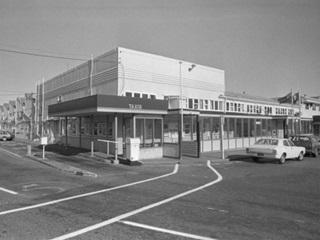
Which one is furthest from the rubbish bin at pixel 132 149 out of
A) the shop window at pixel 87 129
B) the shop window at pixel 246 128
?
the shop window at pixel 246 128

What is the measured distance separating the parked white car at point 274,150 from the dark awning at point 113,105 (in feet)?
20.9

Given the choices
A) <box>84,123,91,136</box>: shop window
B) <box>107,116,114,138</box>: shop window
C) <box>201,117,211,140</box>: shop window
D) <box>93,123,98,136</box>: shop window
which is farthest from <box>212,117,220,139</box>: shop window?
<box>84,123,91,136</box>: shop window

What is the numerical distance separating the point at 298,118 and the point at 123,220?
103 feet

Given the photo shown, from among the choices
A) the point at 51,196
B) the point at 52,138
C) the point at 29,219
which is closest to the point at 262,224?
the point at 29,219

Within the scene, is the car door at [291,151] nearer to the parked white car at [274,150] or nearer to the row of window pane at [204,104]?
the parked white car at [274,150]

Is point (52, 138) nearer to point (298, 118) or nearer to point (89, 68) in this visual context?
point (89, 68)

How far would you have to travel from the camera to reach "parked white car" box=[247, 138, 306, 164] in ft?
50.3

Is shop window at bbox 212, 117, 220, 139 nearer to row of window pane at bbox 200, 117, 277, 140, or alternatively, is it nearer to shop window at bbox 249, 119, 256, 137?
row of window pane at bbox 200, 117, 277, 140

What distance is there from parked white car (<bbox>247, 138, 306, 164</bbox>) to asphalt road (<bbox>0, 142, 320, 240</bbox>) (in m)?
4.05

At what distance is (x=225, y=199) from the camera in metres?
7.36

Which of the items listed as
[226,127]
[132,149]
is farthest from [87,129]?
[226,127]

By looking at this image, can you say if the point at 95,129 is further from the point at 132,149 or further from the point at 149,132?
the point at 132,149

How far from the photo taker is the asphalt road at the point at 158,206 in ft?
16.1

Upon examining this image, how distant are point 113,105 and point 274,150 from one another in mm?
9711
